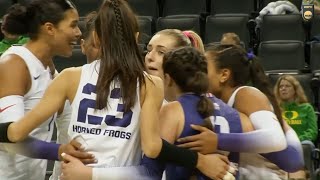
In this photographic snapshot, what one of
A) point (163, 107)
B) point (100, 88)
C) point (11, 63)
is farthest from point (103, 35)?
point (11, 63)

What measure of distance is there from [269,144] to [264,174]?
20cm

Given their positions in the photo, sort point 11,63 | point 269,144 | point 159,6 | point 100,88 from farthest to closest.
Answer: point 159,6 < point 11,63 < point 269,144 < point 100,88

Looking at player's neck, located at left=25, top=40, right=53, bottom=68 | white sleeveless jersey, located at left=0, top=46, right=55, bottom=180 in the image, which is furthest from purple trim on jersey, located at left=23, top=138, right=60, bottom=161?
player's neck, located at left=25, top=40, right=53, bottom=68

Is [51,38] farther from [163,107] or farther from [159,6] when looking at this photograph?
[159,6]

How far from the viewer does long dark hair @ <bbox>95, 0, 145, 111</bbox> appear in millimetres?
2373

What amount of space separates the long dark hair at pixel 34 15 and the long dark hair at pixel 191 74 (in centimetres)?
62

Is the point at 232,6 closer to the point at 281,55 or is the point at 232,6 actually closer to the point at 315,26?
the point at 315,26

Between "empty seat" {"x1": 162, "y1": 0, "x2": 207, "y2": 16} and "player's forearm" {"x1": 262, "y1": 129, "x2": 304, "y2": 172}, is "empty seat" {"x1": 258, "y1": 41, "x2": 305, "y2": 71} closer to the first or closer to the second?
"empty seat" {"x1": 162, "y1": 0, "x2": 207, "y2": 16}

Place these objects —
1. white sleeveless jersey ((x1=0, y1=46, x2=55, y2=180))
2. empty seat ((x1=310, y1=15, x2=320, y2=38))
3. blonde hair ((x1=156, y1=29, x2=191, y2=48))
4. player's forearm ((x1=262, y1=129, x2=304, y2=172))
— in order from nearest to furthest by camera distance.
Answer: player's forearm ((x1=262, y1=129, x2=304, y2=172)) → white sleeveless jersey ((x1=0, y1=46, x2=55, y2=180)) → blonde hair ((x1=156, y1=29, x2=191, y2=48)) → empty seat ((x1=310, y1=15, x2=320, y2=38))

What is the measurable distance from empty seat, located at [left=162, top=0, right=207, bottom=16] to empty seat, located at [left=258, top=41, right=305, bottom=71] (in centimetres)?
146

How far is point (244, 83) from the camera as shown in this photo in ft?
9.12

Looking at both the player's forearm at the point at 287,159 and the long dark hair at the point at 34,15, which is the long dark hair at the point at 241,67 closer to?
the player's forearm at the point at 287,159

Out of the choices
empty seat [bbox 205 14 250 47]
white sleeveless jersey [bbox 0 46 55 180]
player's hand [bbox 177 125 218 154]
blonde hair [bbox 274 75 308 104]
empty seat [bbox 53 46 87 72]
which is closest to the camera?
player's hand [bbox 177 125 218 154]

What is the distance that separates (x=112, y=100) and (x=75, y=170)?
0.28 m
